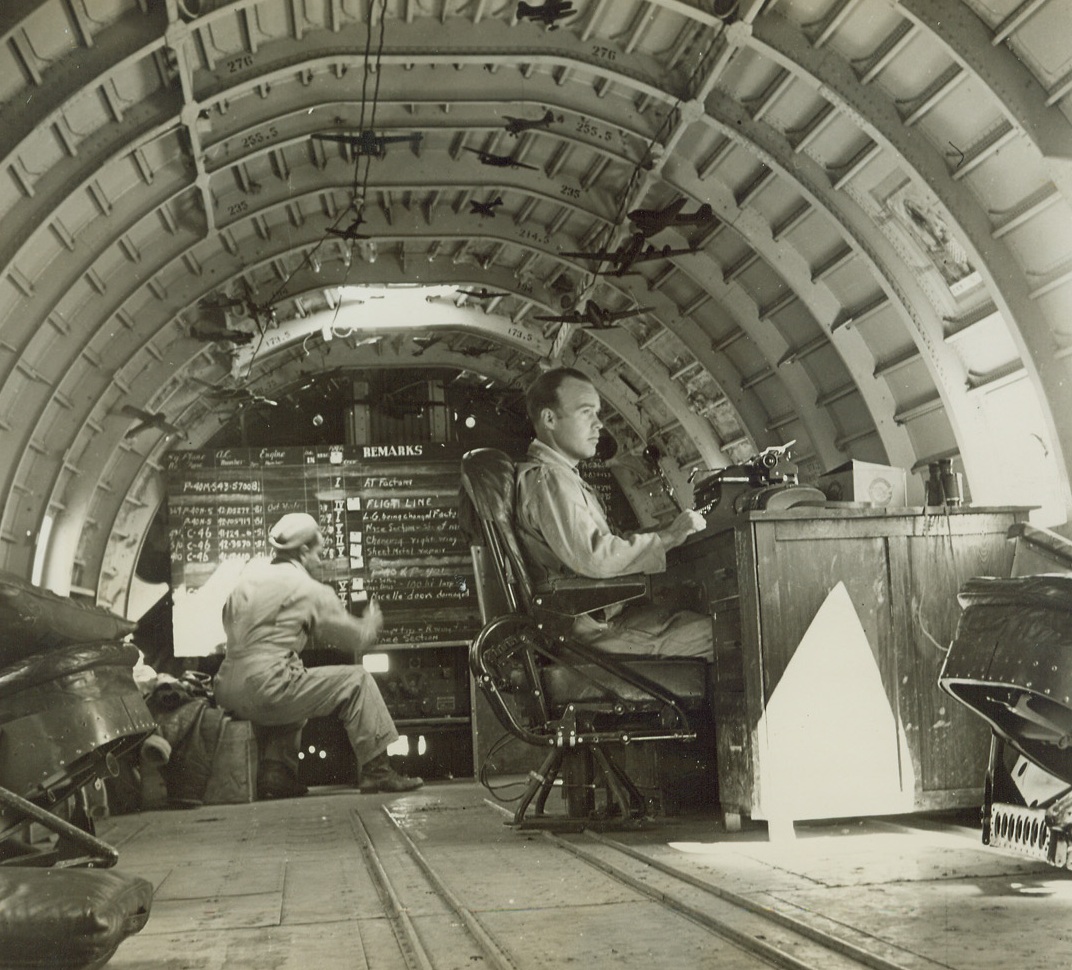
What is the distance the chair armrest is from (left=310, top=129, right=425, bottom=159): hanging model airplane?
694cm

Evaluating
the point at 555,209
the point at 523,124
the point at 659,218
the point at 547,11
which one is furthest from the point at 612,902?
the point at 555,209

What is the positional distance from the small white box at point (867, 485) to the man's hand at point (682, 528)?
2.43 ft

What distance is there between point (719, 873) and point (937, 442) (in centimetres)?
858

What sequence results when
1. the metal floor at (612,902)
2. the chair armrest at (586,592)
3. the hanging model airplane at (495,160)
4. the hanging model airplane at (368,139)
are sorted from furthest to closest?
the hanging model airplane at (495,160) < the hanging model airplane at (368,139) < the chair armrest at (586,592) < the metal floor at (612,902)

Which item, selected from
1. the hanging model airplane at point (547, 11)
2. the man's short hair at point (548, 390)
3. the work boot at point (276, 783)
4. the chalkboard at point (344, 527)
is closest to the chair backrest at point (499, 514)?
the man's short hair at point (548, 390)

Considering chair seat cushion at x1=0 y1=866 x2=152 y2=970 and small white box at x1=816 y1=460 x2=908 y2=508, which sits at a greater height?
small white box at x1=816 y1=460 x2=908 y2=508

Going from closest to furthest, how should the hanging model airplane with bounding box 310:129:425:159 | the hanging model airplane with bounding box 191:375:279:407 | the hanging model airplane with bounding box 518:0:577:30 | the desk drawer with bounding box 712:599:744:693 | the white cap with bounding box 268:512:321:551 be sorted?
the desk drawer with bounding box 712:599:744:693, the hanging model airplane with bounding box 518:0:577:30, the white cap with bounding box 268:512:321:551, the hanging model airplane with bounding box 310:129:425:159, the hanging model airplane with bounding box 191:375:279:407

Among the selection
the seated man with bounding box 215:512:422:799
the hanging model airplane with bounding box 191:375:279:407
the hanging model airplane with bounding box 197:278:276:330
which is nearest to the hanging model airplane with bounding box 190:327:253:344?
the hanging model airplane with bounding box 197:278:276:330

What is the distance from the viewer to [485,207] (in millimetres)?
14250

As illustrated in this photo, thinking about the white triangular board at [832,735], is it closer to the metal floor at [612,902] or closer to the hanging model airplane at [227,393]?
the metal floor at [612,902]

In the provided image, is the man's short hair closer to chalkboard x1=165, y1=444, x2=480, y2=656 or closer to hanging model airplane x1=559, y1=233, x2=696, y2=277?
hanging model airplane x1=559, y1=233, x2=696, y2=277

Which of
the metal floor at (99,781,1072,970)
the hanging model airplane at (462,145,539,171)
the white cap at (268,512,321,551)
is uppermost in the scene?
the hanging model airplane at (462,145,539,171)

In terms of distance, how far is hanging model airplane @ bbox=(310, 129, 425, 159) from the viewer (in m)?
11.3

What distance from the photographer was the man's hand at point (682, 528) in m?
5.12
